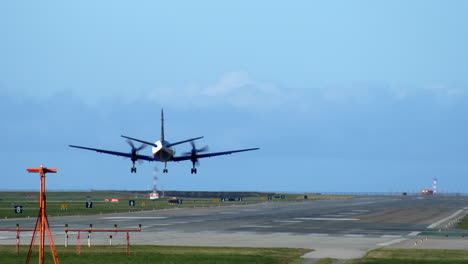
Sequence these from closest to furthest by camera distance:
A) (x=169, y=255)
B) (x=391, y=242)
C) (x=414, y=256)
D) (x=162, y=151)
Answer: (x=169, y=255), (x=414, y=256), (x=391, y=242), (x=162, y=151)

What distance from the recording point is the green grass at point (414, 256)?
37.6 meters

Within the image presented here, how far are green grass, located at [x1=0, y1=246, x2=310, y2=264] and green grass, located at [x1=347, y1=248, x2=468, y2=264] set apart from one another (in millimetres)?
4226

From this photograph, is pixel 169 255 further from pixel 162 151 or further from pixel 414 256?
pixel 162 151

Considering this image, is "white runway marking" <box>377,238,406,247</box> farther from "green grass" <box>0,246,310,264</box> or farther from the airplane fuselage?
the airplane fuselage

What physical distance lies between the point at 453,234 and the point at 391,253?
19212 millimetres

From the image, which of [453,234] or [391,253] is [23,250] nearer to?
[391,253]

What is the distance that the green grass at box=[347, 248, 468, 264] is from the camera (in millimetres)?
37562

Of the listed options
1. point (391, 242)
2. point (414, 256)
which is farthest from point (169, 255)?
point (391, 242)

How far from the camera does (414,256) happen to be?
134 ft

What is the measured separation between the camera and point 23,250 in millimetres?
42844

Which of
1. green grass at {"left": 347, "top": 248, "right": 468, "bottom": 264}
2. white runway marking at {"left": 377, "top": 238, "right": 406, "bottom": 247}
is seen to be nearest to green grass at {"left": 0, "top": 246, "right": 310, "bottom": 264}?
green grass at {"left": 347, "top": 248, "right": 468, "bottom": 264}

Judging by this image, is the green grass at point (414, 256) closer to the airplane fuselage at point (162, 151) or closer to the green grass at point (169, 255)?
the green grass at point (169, 255)

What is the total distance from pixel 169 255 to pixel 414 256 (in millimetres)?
14630

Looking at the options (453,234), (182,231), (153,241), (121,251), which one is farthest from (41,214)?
(453,234)
